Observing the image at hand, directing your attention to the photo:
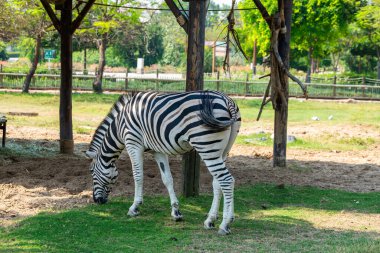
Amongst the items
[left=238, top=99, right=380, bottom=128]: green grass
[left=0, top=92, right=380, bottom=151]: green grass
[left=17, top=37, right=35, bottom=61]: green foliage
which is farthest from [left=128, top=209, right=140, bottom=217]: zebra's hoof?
[left=17, top=37, right=35, bottom=61]: green foliage


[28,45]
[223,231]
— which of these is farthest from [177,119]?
[28,45]

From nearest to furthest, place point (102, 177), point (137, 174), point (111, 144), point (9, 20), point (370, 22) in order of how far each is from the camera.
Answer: point (137, 174) → point (111, 144) → point (102, 177) → point (9, 20) → point (370, 22)

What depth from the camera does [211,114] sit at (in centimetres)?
680

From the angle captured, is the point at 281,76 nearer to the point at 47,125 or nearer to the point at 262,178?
the point at 262,178

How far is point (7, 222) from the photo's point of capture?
24.5ft

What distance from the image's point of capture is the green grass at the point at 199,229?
20.8 feet

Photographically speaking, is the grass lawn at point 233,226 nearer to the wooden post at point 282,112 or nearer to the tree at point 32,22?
the wooden post at point 282,112

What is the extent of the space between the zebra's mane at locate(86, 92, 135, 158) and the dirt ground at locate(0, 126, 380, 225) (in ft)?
2.57

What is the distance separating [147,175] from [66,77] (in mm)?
3685

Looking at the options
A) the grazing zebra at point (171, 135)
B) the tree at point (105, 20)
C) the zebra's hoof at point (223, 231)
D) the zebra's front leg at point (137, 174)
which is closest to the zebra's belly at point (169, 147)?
the grazing zebra at point (171, 135)

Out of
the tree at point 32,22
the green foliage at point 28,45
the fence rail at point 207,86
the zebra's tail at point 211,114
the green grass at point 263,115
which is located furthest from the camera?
the green foliage at point 28,45

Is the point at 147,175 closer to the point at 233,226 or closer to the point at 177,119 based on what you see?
the point at 233,226

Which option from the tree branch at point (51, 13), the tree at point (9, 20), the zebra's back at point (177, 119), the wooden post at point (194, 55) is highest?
the tree at point (9, 20)

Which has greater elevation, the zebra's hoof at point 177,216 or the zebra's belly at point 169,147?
the zebra's belly at point 169,147
